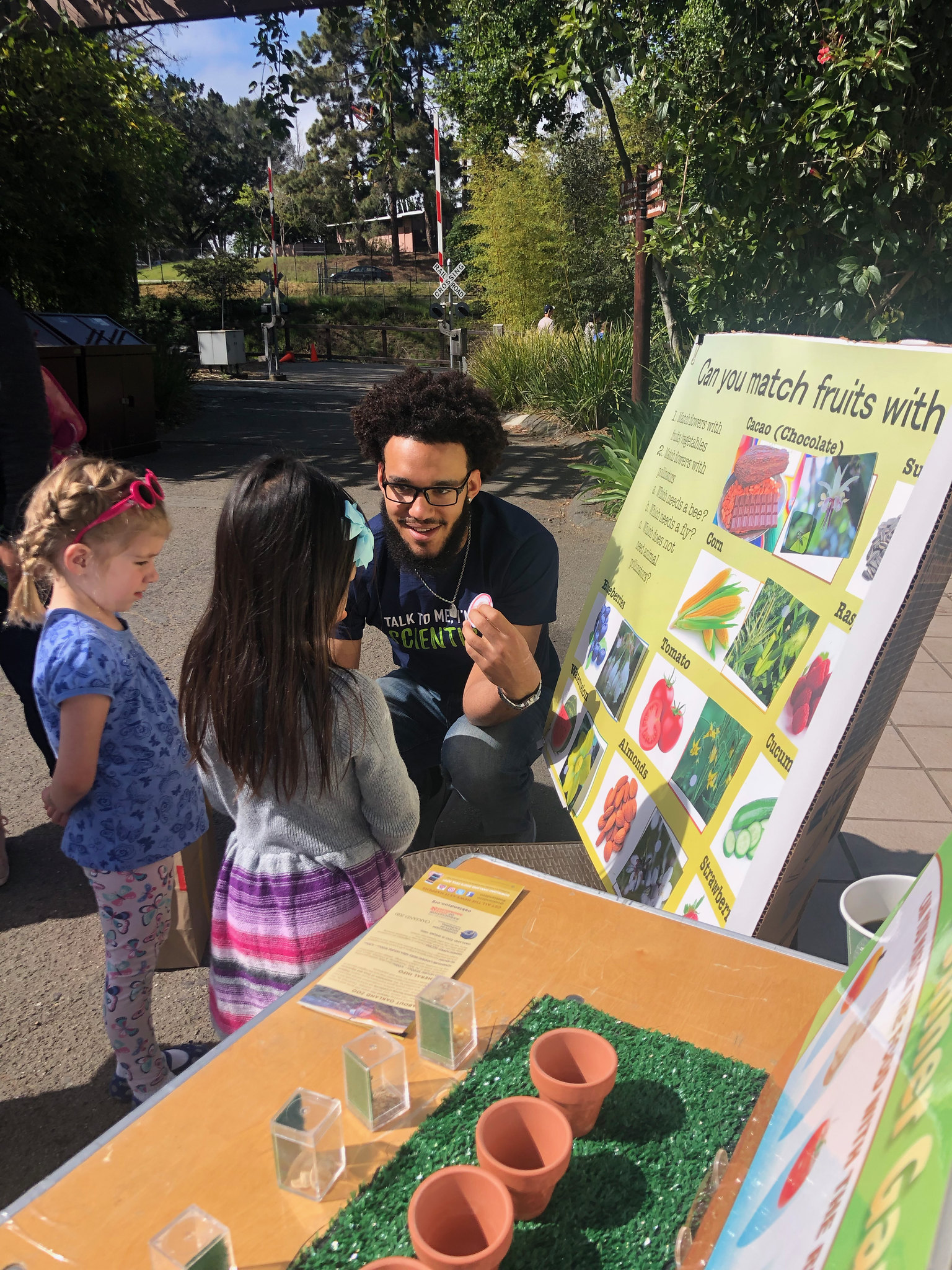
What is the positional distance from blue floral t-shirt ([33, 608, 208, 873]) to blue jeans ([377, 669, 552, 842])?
2.17 ft

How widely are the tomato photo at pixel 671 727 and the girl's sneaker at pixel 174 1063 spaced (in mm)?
1276

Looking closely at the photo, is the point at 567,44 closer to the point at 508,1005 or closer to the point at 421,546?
the point at 421,546

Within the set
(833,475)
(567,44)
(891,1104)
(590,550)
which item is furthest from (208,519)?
(891,1104)

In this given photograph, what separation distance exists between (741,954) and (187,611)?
467 cm

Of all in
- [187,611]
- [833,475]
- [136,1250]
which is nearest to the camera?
[136,1250]

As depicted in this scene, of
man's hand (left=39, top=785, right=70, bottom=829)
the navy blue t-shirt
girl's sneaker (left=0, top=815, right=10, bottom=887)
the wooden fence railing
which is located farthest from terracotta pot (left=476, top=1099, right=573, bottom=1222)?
the wooden fence railing

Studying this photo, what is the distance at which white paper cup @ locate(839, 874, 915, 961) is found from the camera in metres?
1.48

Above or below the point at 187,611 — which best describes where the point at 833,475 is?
above

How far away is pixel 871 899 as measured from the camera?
4.99 feet

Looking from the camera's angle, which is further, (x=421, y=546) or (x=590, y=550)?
(x=590, y=550)

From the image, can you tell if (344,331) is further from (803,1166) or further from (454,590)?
(803,1166)

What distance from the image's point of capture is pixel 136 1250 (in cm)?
86

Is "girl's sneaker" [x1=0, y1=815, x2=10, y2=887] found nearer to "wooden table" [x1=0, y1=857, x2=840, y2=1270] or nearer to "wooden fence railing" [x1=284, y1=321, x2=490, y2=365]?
"wooden table" [x1=0, y1=857, x2=840, y2=1270]

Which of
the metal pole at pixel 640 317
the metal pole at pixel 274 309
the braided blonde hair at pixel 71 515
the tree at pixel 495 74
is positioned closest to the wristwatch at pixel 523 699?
the braided blonde hair at pixel 71 515
